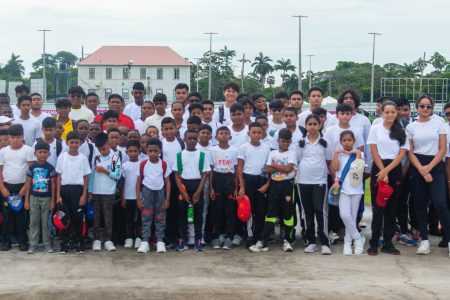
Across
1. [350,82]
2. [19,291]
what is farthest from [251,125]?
[350,82]

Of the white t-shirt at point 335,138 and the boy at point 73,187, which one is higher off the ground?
the white t-shirt at point 335,138

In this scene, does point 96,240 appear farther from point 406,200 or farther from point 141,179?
point 406,200

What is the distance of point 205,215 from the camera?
352 inches

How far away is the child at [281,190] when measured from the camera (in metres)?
8.58

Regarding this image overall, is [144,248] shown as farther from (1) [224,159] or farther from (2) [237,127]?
(2) [237,127]

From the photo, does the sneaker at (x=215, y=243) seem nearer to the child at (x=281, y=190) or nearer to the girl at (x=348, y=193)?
the child at (x=281, y=190)

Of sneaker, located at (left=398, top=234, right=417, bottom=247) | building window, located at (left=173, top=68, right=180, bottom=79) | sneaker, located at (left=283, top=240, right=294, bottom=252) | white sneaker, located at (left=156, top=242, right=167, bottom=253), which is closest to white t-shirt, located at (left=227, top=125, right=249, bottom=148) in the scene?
sneaker, located at (left=283, top=240, right=294, bottom=252)

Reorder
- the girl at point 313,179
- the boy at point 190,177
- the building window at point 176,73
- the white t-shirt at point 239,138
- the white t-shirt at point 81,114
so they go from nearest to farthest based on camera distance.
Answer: the girl at point 313,179 < the boy at point 190,177 < the white t-shirt at point 239,138 < the white t-shirt at point 81,114 < the building window at point 176,73

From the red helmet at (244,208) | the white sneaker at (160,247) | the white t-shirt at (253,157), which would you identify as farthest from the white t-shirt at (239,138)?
the white sneaker at (160,247)

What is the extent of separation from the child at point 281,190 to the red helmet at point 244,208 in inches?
10.6

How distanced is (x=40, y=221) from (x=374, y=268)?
14.2ft

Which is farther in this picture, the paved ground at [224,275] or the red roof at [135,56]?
the red roof at [135,56]

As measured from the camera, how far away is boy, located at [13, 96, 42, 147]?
959 cm

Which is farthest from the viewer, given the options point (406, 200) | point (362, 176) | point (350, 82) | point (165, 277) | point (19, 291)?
point (350, 82)
